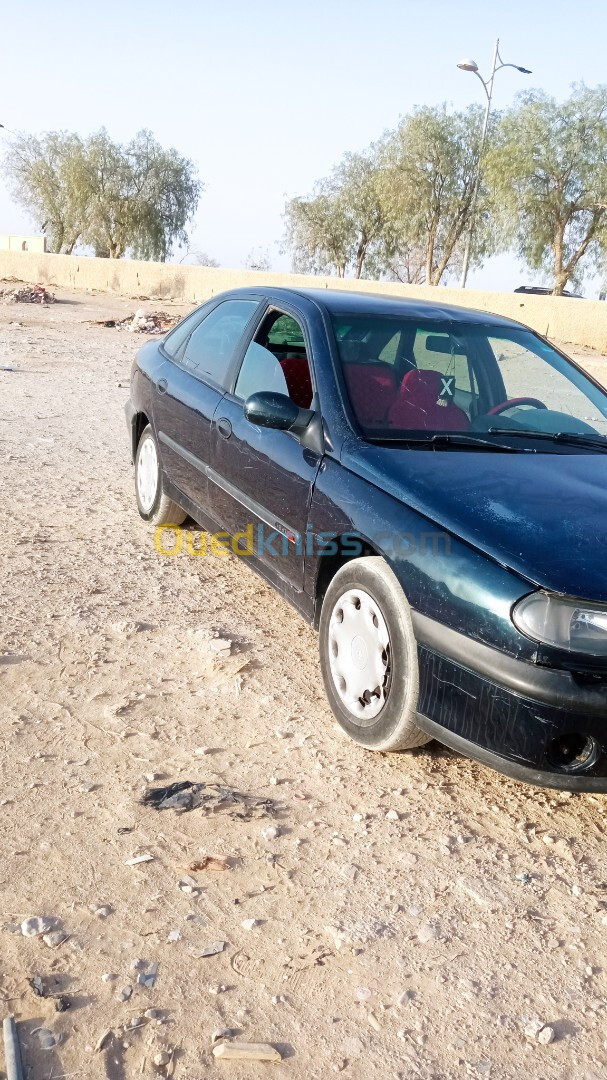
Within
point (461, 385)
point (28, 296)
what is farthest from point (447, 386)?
point (28, 296)

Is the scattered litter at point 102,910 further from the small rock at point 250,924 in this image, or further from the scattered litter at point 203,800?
the scattered litter at point 203,800

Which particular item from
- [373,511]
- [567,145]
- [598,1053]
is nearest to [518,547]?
[373,511]

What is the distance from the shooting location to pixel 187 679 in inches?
150

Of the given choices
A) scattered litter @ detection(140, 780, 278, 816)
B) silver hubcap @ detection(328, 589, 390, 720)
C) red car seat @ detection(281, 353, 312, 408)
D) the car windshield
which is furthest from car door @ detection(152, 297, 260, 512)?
scattered litter @ detection(140, 780, 278, 816)

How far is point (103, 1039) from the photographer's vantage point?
6.72ft

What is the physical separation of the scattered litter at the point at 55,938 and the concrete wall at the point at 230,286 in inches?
547

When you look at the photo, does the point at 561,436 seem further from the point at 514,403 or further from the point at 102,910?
the point at 102,910

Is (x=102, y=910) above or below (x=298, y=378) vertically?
below

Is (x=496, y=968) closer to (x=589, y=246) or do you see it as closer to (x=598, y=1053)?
(x=598, y=1053)

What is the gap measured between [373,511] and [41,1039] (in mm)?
1828

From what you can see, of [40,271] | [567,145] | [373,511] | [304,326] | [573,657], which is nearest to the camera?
[573,657]

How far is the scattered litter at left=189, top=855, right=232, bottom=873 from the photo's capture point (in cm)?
264

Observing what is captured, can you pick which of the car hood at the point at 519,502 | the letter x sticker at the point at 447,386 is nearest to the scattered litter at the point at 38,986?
the car hood at the point at 519,502

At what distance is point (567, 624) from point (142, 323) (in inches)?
739
